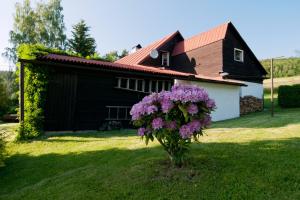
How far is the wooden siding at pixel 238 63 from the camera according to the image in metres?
18.4

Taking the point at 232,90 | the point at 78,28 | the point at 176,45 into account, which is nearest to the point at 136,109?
the point at 232,90

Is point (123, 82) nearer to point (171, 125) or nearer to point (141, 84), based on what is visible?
point (141, 84)

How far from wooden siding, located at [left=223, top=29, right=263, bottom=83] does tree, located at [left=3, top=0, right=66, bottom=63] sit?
20448mm

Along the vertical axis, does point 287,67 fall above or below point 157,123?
above

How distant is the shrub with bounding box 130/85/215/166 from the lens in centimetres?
409

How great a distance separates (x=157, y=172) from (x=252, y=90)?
1662 cm

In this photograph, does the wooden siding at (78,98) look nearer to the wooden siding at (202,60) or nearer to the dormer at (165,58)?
the wooden siding at (202,60)

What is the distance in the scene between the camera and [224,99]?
1539 cm

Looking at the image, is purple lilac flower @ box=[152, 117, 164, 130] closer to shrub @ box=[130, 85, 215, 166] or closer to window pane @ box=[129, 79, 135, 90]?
shrub @ box=[130, 85, 215, 166]

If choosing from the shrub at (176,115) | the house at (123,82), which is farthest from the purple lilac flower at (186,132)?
the house at (123,82)

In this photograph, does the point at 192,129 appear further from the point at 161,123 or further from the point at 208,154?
the point at 208,154

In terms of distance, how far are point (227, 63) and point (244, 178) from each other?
50.3 feet

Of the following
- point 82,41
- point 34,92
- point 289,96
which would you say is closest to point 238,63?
point 289,96

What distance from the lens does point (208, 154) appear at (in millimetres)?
5582
